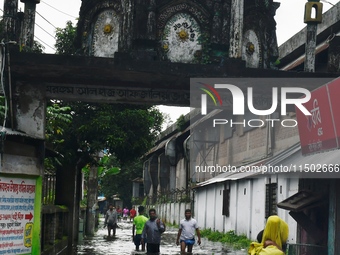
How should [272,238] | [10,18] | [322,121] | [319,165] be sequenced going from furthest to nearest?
[319,165], [10,18], [322,121], [272,238]

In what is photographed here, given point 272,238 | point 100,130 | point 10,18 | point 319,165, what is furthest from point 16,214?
point 100,130

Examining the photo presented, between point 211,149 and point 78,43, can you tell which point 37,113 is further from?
point 211,149

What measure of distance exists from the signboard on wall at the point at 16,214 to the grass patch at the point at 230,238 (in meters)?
12.9

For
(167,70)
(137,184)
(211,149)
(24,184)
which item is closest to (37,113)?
(24,184)

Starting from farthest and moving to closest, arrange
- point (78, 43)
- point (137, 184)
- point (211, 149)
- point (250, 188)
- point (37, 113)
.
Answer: point (137, 184) < point (211, 149) < point (250, 188) < point (78, 43) < point (37, 113)

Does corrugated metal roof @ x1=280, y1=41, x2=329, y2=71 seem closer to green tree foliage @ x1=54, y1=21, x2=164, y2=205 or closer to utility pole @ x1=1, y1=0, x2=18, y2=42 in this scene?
green tree foliage @ x1=54, y1=21, x2=164, y2=205

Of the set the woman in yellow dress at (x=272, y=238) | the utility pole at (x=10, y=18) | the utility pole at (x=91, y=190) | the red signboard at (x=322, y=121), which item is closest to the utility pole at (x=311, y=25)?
the red signboard at (x=322, y=121)

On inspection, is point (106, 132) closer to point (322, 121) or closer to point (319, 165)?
point (319, 165)

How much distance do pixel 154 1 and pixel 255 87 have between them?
2875 mm

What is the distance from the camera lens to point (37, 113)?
606 inches

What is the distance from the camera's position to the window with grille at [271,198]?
24.3 metres

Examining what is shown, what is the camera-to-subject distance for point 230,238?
98.8 ft

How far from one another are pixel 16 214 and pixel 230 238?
17394mm

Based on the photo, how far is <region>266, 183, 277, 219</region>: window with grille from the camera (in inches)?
957
